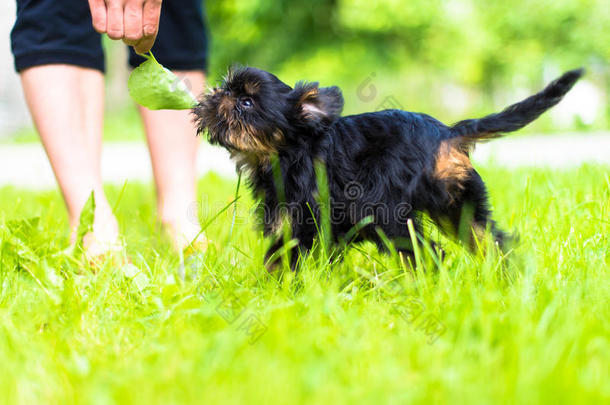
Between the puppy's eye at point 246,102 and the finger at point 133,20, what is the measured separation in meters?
0.48

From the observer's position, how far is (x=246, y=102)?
248 cm

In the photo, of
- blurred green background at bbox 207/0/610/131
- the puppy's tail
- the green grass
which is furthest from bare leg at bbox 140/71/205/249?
blurred green background at bbox 207/0/610/131

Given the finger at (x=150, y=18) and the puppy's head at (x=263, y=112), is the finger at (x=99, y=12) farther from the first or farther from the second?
the puppy's head at (x=263, y=112)

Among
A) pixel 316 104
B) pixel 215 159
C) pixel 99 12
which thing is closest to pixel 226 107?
pixel 316 104

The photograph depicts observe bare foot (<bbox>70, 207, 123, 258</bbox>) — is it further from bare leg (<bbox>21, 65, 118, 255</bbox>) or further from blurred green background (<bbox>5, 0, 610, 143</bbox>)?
blurred green background (<bbox>5, 0, 610, 143</bbox>)

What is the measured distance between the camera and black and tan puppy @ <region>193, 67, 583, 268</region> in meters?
2.31

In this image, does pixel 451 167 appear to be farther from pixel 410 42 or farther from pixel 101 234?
pixel 410 42

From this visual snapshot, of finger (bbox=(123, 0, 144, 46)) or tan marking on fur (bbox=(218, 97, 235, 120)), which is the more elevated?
finger (bbox=(123, 0, 144, 46))

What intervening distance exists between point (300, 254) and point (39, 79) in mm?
1627

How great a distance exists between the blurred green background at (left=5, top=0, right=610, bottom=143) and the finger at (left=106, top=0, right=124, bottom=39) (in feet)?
41.9

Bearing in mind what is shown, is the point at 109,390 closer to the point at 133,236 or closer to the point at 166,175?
the point at 133,236

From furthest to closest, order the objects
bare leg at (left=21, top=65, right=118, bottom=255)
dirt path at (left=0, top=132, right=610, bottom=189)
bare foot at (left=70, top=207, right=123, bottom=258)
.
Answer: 1. dirt path at (left=0, top=132, right=610, bottom=189)
2. bare leg at (left=21, top=65, right=118, bottom=255)
3. bare foot at (left=70, top=207, right=123, bottom=258)

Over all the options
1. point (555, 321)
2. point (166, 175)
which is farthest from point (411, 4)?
point (555, 321)

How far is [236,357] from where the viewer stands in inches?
59.6
